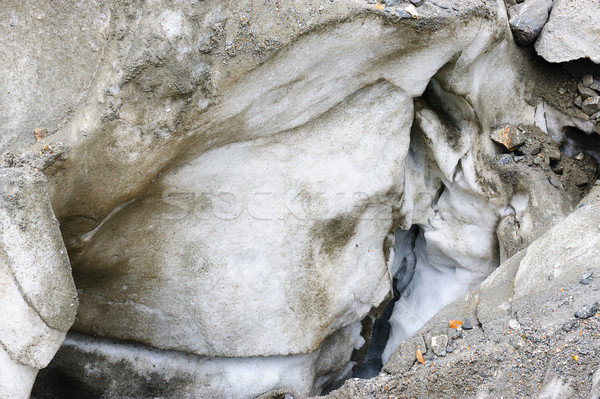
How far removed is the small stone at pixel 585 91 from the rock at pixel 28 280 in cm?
221

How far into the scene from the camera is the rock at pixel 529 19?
107 inches

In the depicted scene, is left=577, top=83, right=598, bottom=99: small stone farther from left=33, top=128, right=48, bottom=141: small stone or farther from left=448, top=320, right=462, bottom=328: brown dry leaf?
left=33, top=128, right=48, bottom=141: small stone

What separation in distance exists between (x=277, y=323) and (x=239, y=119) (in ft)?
2.69

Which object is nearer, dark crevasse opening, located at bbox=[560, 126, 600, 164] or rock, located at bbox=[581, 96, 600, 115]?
rock, located at bbox=[581, 96, 600, 115]

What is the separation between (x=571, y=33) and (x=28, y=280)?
2292mm

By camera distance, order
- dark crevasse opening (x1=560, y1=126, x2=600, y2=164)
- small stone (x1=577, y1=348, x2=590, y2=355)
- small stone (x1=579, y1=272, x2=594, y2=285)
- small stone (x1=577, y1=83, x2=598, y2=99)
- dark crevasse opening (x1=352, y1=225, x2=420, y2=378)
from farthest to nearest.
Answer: dark crevasse opening (x1=352, y1=225, x2=420, y2=378) → dark crevasse opening (x1=560, y1=126, x2=600, y2=164) → small stone (x1=577, y1=83, x2=598, y2=99) → small stone (x1=579, y1=272, x2=594, y2=285) → small stone (x1=577, y1=348, x2=590, y2=355)

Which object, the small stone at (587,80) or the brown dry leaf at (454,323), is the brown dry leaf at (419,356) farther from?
→ the small stone at (587,80)

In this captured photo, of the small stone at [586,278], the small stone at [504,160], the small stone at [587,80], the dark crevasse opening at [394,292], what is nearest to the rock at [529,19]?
the small stone at [587,80]

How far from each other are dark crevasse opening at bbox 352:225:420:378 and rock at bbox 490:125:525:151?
2.08 ft

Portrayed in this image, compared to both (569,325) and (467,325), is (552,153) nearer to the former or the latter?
(467,325)

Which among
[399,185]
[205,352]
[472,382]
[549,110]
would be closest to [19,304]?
[205,352]

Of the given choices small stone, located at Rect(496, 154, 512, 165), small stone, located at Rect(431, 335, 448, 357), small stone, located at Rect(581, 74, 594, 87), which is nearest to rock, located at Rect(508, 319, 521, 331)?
small stone, located at Rect(431, 335, 448, 357)

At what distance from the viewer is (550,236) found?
85.8 inches

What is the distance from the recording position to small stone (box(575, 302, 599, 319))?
182 centimetres
